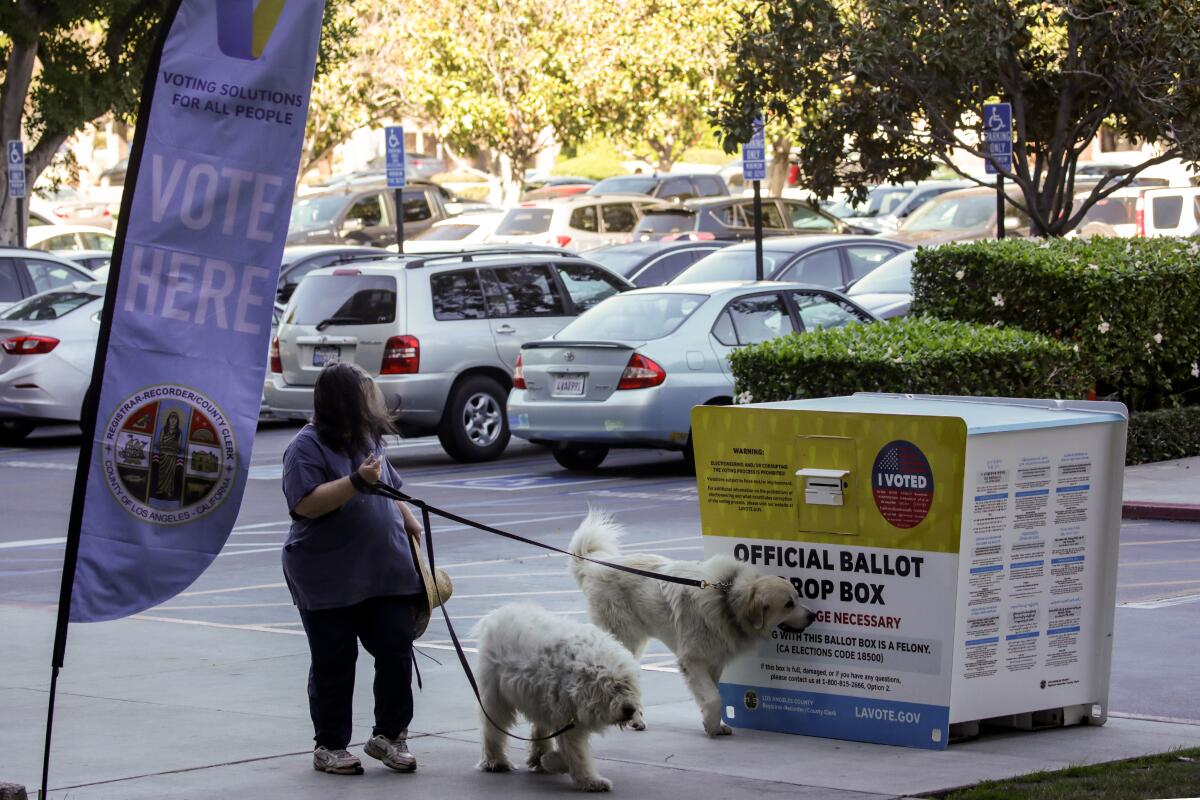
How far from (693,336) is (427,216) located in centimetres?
2447

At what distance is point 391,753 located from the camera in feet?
21.7

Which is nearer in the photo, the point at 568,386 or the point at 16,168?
the point at 568,386

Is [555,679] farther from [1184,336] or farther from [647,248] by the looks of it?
[647,248]

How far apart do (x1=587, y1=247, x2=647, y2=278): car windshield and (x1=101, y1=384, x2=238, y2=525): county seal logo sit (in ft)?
60.9

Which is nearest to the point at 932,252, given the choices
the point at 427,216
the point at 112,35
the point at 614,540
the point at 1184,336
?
the point at 1184,336

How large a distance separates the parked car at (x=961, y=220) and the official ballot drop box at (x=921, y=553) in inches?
828

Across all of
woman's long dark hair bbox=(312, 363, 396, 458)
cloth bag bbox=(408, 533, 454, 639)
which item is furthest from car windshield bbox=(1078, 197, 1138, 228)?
woman's long dark hair bbox=(312, 363, 396, 458)

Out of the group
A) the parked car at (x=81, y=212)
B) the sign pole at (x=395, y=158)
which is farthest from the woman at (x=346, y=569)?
the parked car at (x=81, y=212)

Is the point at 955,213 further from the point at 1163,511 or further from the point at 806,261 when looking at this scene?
the point at 1163,511

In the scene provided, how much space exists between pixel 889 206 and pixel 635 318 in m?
25.8

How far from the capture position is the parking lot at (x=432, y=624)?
757cm

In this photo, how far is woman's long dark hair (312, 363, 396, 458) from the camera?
21.2 ft

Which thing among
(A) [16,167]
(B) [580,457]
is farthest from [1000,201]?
(A) [16,167]

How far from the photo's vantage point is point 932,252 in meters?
16.2
